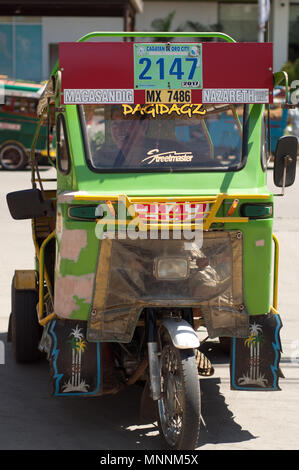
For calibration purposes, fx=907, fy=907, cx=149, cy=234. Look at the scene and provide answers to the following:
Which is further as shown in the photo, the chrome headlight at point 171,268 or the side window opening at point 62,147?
the side window opening at point 62,147

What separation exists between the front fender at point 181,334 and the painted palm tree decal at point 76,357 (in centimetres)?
55

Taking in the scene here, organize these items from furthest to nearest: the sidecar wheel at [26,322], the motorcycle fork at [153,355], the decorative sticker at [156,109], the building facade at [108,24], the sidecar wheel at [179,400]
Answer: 1. the building facade at [108,24]
2. the sidecar wheel at [26,322]
3. the decorative sticker at [156,109]
4. the motorcycle fork at [153,355]
5. the sidecar wheel at [179,400]

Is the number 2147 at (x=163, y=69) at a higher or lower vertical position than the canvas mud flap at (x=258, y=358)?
higher

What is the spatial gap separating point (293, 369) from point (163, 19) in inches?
1548

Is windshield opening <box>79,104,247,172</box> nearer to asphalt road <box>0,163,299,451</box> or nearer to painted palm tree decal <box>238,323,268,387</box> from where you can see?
painted palm tree decal <box>238,323,268,387</box>

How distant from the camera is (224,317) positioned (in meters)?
5.79

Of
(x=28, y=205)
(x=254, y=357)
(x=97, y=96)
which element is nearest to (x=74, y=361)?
(x=254, y=357)

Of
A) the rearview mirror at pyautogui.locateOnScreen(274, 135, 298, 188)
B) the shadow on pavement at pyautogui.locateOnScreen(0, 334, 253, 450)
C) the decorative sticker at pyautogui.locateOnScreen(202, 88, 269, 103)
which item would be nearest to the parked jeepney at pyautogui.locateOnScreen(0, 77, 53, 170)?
the shadow on pavement at pyautogui.locateOnScreen(0, 334, 253, 450)

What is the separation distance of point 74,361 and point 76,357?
29mm

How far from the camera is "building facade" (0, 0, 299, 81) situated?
3478 cm

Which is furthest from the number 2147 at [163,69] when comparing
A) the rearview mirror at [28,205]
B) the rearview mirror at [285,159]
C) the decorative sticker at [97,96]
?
the rearview mirror at [28,205]

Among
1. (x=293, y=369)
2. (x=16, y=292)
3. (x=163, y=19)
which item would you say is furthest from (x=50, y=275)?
(x=163, y=19)

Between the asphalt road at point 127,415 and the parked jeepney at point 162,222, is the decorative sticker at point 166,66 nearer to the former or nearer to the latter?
the parked jeepney at point 162,222

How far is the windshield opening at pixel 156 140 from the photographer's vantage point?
237 inches
